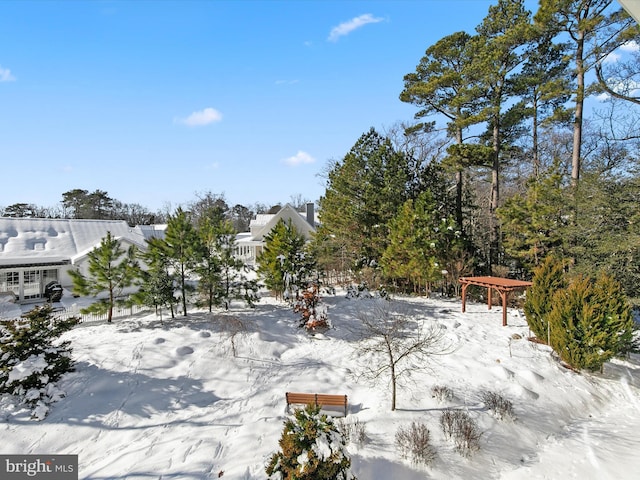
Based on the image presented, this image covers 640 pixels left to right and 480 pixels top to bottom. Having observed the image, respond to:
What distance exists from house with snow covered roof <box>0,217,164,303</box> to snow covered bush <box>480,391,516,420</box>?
18.6m

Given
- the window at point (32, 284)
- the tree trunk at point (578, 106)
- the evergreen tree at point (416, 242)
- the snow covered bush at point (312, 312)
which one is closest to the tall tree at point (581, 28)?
the tree trunk at point (578, 106)

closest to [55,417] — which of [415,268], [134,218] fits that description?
[415,268]

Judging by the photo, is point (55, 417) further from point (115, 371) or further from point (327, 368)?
point (327, 368)

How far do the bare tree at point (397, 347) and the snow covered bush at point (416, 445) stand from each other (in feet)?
3.46

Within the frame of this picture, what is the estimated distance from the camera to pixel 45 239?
21.3 metres

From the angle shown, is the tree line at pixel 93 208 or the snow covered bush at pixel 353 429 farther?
the tree line at pixel 93 208

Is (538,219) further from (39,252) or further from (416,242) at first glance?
(39,252)

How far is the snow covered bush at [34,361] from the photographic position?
8.44 meters

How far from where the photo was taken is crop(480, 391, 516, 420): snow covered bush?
26.4 feet

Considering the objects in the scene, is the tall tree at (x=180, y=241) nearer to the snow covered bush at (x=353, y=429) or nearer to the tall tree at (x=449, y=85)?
the snow covered bush at (x=353, y=429)

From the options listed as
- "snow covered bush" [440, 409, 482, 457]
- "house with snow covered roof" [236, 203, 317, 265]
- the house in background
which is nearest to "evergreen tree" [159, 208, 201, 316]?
the house in background

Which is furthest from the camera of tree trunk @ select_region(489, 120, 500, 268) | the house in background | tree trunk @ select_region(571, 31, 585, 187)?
the house in background

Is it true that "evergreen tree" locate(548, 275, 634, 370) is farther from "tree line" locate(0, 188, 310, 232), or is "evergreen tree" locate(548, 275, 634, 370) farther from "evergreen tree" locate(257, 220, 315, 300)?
"tree line" locate(0, 188, 310, 232)

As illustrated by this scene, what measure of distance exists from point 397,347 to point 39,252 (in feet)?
72.7
